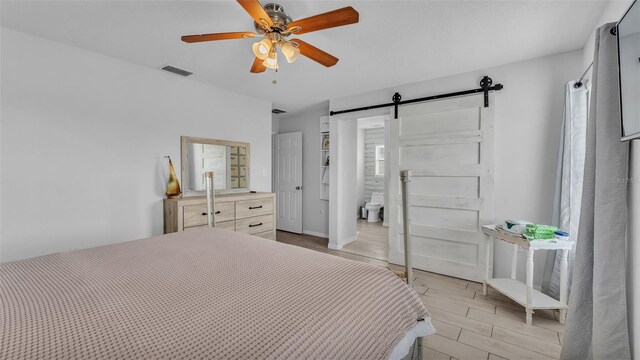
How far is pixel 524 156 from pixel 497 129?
37 cm

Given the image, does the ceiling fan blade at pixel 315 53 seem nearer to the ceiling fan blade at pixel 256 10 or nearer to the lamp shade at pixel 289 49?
the lamp shade at pixel 289 49

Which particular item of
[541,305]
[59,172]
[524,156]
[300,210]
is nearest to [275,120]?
[300,210]

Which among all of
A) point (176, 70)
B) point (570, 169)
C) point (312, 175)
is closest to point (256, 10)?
point (176, 70)

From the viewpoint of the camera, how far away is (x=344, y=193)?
14.3 ft

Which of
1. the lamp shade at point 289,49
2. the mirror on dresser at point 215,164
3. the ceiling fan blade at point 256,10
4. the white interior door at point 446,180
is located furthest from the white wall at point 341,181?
the ceiling fan blade at point 256,10

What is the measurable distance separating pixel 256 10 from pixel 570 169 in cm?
275

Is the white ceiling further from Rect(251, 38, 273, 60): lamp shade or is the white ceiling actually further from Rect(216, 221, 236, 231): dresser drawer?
Rect(216, 221, 236, 231): dresser drawer

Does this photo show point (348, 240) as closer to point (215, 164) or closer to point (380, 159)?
point (215, 164)

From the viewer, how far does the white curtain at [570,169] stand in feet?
7.18

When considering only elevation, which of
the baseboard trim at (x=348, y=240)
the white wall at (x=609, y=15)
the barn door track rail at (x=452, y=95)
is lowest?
the baseboard trim at (x=348, y=240)

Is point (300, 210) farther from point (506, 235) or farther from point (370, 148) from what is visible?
point (506, 235)

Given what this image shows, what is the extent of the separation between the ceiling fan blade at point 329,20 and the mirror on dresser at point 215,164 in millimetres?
2223

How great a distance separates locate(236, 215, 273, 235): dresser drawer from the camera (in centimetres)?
326

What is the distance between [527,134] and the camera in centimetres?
266
